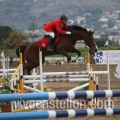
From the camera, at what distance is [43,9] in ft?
512

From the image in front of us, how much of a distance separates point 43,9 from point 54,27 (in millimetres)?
146962

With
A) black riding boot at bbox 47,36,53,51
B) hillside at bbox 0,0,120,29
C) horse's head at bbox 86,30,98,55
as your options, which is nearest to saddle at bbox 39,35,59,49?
black riding boot at bbox 47,36,53,51

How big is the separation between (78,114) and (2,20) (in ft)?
415

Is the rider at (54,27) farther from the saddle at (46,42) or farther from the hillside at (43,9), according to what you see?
the hillside at (43,9)

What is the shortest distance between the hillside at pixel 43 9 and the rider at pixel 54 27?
385ft

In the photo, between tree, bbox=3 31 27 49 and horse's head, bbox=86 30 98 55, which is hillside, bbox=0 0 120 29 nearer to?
tree, bbox=3 31 27 49

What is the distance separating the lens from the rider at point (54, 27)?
976 cm

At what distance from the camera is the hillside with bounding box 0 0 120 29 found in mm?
134875

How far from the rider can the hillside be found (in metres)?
117

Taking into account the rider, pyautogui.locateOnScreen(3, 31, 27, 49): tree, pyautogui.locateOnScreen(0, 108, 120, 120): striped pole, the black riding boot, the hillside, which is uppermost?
the hillside

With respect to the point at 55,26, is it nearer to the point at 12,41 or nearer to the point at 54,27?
the point at 54,27

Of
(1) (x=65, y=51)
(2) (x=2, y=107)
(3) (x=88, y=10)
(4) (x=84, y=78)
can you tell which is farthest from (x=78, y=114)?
(3) (x=88, y=10)

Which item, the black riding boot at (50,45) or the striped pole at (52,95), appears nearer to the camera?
the striped pole at (52,95)

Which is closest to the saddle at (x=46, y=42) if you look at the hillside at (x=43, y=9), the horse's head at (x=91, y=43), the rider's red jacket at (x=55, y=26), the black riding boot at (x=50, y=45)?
the black riding boot at (x=50, y=45)
